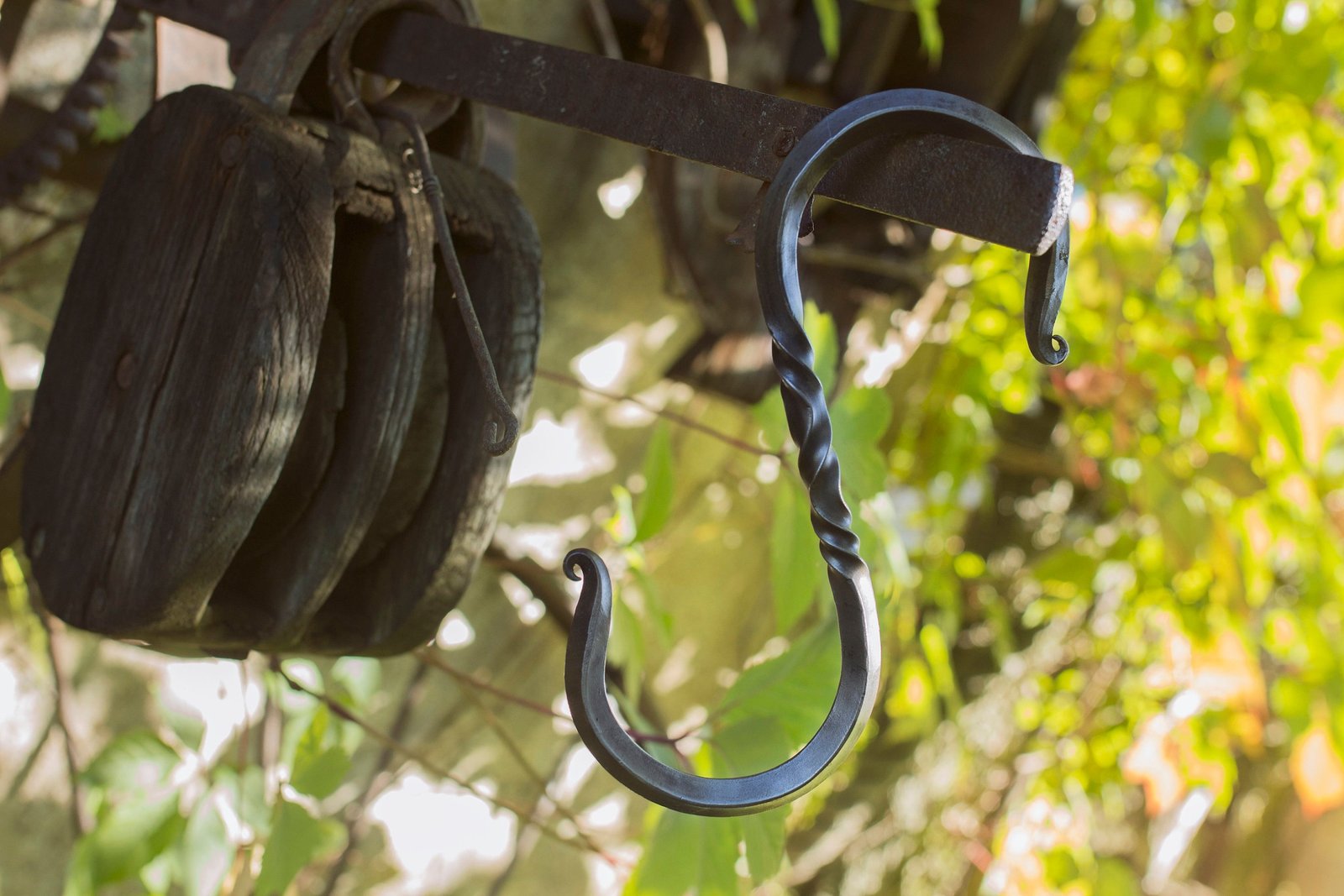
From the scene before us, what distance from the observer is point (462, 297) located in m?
0.40

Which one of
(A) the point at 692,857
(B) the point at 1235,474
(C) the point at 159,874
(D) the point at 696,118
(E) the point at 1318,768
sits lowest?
(C) the point at 159,874

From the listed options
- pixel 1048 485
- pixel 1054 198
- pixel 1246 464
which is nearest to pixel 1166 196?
pixel 1246 464

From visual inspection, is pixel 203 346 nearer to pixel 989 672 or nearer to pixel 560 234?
pixel 560 234

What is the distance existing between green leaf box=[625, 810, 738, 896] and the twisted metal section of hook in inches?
10.5

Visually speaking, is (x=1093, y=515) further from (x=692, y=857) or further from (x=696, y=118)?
(x=696, y=118)

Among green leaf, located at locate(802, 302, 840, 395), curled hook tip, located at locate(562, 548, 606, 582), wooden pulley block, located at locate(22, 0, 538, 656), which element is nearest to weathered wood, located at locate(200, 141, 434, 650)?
wooden pulley block, located at locate(22, 0, 538, 656)

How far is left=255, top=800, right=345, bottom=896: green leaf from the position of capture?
585mm

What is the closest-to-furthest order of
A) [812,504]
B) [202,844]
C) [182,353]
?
[812,504] < [182,353] < [202,844]

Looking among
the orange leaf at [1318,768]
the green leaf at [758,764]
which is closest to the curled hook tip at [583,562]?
the green leaf at [758,764]

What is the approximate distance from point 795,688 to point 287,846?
279mm

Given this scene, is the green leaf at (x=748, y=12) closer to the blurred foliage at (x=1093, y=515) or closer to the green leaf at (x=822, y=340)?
the blurred foliage at (x=1093, y=515)

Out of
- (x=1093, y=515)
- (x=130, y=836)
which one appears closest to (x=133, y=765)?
(x=130, y=836)

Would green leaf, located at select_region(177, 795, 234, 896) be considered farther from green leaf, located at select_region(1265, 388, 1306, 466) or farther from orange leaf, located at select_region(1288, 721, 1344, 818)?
orange leaf, located at select_region(1288, 721, 1344, 818)

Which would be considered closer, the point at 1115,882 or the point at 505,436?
the point at 505,436
